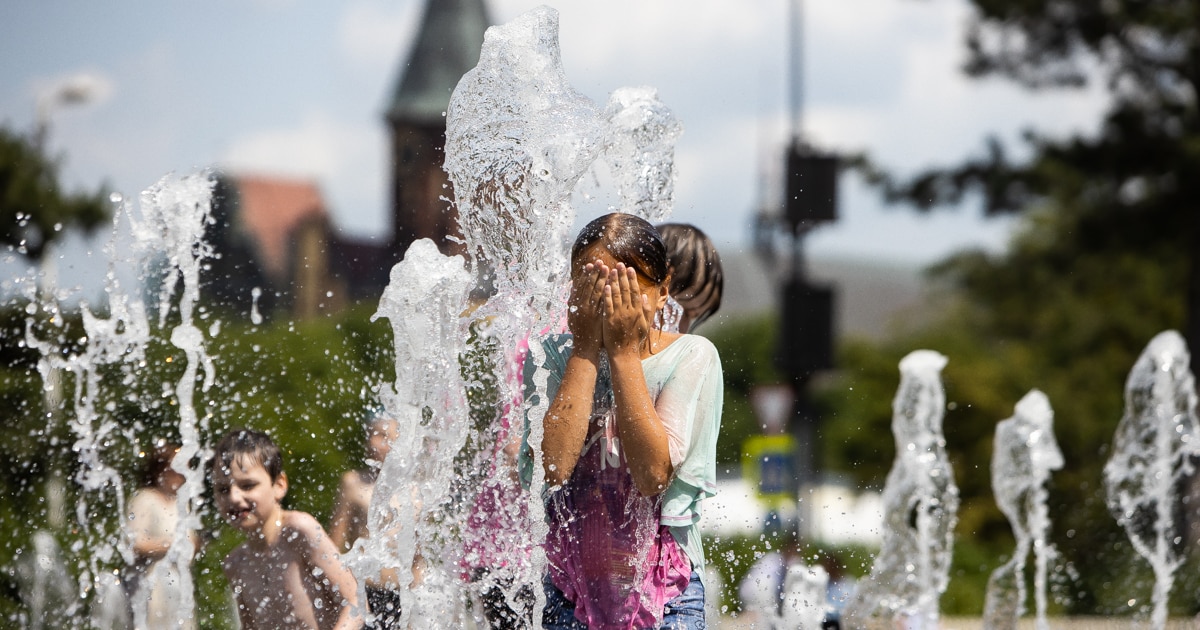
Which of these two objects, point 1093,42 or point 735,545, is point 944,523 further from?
point 1093,42

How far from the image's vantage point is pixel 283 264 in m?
49.2

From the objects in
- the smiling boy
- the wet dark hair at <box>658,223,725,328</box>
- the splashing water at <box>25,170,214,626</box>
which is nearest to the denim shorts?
the wet dark hair at <box>658,223,725,328</box>

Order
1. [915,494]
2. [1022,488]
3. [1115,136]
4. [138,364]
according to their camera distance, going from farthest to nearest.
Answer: [1115,136]
[1022,488]
[915,494]
[138,364]

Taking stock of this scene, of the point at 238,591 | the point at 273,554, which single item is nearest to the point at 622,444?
the point at 273,554

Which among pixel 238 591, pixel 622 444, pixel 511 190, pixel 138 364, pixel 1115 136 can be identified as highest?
pixel 1115 136

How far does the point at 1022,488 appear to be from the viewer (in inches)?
255

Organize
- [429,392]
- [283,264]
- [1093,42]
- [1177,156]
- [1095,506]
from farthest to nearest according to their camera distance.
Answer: [283,264] < [1093,42] < [1177,156] < [1095,506] < [429,392]

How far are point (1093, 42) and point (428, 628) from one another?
1240 centimetres

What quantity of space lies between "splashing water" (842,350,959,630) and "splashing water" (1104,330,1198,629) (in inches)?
33.2

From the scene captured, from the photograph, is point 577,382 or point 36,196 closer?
point 577,382

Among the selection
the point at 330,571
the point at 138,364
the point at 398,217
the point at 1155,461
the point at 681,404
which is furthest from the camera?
the point at 398,217

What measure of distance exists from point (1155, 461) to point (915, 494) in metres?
1.25

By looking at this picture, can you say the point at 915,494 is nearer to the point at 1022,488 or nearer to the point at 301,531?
the point at 1022,488

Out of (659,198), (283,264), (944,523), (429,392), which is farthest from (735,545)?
(283,264)
